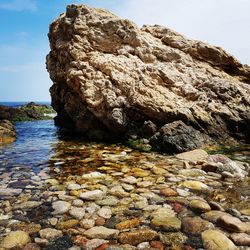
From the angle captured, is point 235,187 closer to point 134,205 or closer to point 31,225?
point 134,205

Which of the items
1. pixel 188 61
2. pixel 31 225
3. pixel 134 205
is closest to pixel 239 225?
pixel 134 205

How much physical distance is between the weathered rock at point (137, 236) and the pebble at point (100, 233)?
0.17m

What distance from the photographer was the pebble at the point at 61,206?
5980mm

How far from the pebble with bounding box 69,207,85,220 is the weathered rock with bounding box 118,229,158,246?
110 centimetres

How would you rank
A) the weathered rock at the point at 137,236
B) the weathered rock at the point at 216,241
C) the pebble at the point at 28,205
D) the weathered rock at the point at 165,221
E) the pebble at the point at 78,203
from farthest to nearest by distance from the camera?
1. the pebble at the point at 78,203
2. the pebble at the point at 28,205
3. the weathered rock at the point at 165,221
4. the weathered rock at the point at 137,236
5. the weathered rock at the point at 216,241

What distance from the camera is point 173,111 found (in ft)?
47.8

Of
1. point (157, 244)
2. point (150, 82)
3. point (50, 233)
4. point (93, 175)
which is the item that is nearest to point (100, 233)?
point (50, 233)

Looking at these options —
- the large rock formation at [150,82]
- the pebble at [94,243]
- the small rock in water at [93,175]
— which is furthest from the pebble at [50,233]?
the large rock formation at [150,82]

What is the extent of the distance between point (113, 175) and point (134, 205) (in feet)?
8.30

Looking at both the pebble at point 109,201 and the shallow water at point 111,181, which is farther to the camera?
the pebble at point 109,201

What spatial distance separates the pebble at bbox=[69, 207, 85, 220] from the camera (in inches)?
226

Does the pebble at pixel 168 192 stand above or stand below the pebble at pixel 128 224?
above

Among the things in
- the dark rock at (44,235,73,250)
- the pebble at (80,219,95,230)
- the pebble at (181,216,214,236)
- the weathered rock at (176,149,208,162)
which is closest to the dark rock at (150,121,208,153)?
the weathered rock at (176,149,208,162)

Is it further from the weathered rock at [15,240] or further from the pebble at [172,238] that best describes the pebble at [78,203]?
the pebble at [172,238]
